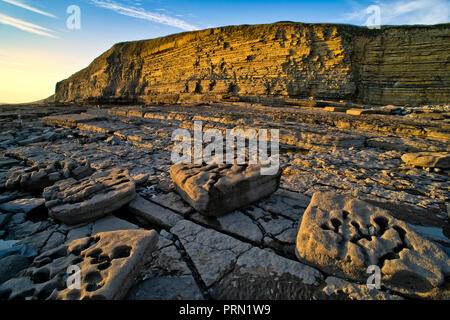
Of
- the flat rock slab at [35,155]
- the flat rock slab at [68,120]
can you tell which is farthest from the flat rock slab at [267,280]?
the flat rock slab at [68,120]

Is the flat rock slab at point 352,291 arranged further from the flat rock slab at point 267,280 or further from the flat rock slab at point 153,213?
the flat rock slab at point 153,213

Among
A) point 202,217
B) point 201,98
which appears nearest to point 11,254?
point 202,217

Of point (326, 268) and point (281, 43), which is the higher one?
point (281, 43)

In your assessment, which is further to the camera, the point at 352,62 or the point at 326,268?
the point at 352,62

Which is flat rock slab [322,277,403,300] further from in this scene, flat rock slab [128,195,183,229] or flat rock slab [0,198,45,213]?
flat rock slab [0,198,45,213]

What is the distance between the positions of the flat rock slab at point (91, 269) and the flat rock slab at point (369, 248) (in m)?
0.87

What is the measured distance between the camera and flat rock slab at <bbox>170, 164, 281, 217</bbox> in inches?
58.0

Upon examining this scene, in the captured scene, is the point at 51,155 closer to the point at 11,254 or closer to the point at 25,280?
the point at 11,254

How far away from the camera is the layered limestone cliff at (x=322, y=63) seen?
40.2 ft

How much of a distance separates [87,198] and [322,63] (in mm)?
15666

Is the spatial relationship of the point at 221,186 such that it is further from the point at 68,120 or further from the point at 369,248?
the point at 68,120

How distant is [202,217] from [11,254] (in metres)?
1.11

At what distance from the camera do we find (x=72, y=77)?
109 feet
